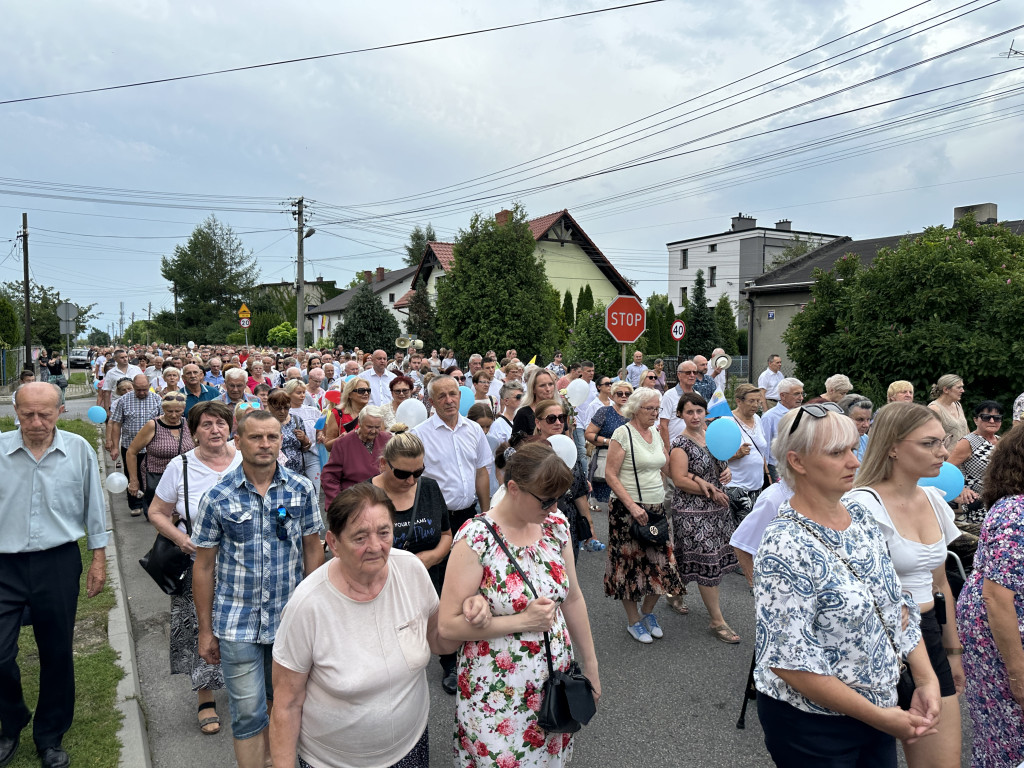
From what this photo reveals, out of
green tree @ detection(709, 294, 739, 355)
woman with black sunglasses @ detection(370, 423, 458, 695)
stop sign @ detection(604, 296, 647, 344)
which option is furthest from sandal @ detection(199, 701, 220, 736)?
green tree @ detection(709, 294, 739, 355)

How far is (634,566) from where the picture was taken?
4941 mm

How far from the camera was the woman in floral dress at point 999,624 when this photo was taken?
99.3 inches

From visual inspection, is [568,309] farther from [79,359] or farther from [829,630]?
[79,359]

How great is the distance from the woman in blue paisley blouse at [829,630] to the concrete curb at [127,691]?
10.5 ft

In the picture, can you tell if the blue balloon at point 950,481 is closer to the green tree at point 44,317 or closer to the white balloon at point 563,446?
the white balloon at point 563,446

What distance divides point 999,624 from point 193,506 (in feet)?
12.7

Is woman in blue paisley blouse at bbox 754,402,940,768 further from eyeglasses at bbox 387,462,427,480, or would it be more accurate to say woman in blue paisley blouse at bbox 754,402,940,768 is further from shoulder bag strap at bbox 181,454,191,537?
shoulder bag strap at bbox 181,454,191,537

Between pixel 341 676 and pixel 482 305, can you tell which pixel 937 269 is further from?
pixel 482 305

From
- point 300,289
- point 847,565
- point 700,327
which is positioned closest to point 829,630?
point 847,565

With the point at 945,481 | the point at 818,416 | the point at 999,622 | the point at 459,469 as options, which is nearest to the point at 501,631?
the point at 818,416

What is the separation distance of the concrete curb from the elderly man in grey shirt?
293 mm

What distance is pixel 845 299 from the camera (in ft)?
41.0

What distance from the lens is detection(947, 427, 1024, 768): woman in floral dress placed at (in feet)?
8.28

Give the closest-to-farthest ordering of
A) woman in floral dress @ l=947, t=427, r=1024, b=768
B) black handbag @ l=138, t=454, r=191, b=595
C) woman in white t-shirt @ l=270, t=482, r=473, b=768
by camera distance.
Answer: woman in white t-shirt @ l=270, t=482, r=473, b=768, woman in floral dress @ l=947, t=427, r=1024, b=768, black handbag @ l=138, t=454, r=191, b=595
